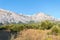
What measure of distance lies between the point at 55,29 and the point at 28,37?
396 centimetres

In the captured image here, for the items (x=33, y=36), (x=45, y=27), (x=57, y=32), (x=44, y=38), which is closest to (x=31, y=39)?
(x=33, y=36)

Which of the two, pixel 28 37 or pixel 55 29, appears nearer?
pixel 28 37

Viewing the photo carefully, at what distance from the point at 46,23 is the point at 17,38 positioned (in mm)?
13242

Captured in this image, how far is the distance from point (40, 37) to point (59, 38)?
2225mm

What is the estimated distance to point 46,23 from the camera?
122ft

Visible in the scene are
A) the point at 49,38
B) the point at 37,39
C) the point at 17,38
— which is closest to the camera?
the point at 49,38

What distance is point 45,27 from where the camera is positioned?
36750 millimetres

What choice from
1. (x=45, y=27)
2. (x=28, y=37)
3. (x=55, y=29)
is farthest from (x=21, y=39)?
(x=45, y=27)

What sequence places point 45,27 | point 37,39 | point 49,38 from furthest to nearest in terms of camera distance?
1. point 45,27
2. point 37,39
3. point 49,38

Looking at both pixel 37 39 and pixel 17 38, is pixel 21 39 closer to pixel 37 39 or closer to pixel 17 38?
pixel 17 38

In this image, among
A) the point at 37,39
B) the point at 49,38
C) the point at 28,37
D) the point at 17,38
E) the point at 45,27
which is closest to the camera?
the point at 49,38

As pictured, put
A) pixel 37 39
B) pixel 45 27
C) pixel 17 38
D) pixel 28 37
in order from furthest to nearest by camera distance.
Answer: pixel 45 27, pixel 17 38, pixel 28 37, pixel 37 39

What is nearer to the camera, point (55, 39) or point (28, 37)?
point (55, 39)

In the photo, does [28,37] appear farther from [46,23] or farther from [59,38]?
[46,23]
